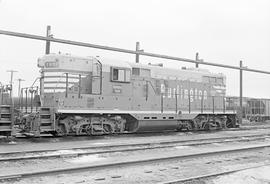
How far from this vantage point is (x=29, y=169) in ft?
21.8

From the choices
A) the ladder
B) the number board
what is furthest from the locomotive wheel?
the number board

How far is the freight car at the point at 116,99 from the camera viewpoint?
12.3m

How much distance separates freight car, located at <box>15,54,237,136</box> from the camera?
12297 mm

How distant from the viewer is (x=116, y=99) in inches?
539

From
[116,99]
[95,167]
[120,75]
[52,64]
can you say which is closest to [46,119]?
[52,64]

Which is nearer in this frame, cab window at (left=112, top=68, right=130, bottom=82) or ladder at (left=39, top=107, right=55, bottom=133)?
ladder at (left=39, top=107, right=55, bottom=133)

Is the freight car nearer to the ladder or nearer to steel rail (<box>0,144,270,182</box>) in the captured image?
the ladder

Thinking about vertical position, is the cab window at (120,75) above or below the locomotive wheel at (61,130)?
above

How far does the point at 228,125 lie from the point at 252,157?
9.99 m

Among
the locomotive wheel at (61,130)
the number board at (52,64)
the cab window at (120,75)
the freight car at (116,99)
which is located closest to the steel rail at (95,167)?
the freight car at (116,99)

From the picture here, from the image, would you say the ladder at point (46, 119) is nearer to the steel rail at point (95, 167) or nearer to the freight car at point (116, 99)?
the freight car at point (116, 99)

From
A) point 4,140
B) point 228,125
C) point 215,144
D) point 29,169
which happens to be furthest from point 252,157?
point 228,125

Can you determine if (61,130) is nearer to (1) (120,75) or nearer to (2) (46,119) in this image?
(2) (46,119)

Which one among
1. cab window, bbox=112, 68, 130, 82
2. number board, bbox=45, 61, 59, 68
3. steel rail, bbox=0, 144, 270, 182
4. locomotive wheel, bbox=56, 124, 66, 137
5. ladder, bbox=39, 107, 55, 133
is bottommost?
steel rail, bbox=0, 144, 270, 182
